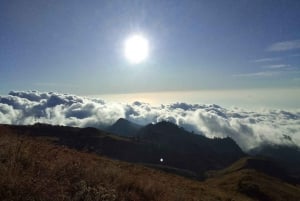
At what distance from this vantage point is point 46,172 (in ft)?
32.4

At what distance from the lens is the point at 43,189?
26.2 ft

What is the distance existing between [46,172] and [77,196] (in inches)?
63.4

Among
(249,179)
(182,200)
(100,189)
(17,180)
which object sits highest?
(17,180)

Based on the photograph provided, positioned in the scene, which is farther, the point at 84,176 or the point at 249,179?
the point at 249,179

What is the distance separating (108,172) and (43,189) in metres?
4.08

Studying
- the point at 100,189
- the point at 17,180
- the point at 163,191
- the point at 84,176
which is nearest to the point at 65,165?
the point at 84,176

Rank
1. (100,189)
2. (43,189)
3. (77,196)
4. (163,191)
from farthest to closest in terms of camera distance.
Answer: (163,191), (100,189), (77,196), (43,189)

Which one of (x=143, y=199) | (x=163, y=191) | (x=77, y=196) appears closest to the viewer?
(x=77, y=196)

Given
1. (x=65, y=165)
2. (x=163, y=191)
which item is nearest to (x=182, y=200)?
(x=163, y=191)

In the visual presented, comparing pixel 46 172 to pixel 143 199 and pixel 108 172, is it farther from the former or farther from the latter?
pixel 143 199

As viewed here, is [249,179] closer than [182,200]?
No

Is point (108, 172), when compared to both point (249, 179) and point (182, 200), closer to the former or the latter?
point (182, 200)

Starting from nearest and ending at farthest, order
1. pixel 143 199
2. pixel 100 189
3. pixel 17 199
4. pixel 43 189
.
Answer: pixel 17 199
pixel 43 189
pixel 100 189
pixel 143 199

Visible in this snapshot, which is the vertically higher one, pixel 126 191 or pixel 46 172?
pixel 46 172
